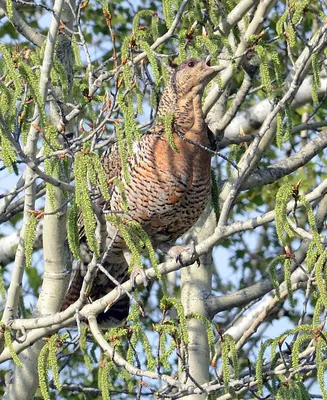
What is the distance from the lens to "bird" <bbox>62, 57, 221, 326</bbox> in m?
5.83

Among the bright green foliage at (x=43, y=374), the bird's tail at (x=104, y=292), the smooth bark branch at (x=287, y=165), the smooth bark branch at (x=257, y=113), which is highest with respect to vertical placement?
the smooth bark branch at (x=257, y=113)

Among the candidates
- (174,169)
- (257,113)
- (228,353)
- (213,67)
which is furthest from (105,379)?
(257,113)

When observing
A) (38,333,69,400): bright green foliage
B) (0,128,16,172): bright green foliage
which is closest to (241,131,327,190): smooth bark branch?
(38,333,69,400): bright green foliage

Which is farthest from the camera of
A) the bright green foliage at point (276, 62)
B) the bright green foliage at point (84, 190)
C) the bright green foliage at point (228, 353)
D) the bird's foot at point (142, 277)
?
the bright green foliage at point (276, 62)

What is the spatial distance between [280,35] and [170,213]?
1.50 m

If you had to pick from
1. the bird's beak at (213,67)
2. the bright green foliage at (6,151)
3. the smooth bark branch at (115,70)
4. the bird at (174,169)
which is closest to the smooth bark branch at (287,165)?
the bird at (174,169)

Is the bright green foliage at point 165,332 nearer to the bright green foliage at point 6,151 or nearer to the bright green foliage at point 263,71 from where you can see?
the bright green foliage at point 6,151

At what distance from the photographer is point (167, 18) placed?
488 centimetres

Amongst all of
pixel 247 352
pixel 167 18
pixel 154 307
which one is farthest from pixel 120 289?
pixel 154 307

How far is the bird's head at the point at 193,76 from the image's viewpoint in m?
5.97

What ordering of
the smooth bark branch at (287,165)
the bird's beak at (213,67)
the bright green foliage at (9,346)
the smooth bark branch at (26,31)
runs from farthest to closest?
the bird's beak at (213,67) < the smooth bark branch at (287,165) < the smooth bark branch at (26,31) < the bright green foliage at (9,346)

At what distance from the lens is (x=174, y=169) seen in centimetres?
584

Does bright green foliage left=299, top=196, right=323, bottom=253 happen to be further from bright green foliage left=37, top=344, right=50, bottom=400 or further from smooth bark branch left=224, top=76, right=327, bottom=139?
smooth bark branch left=224, top=76, right=327, bottom=139

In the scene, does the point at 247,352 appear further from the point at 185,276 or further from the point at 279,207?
the point at 279,207
